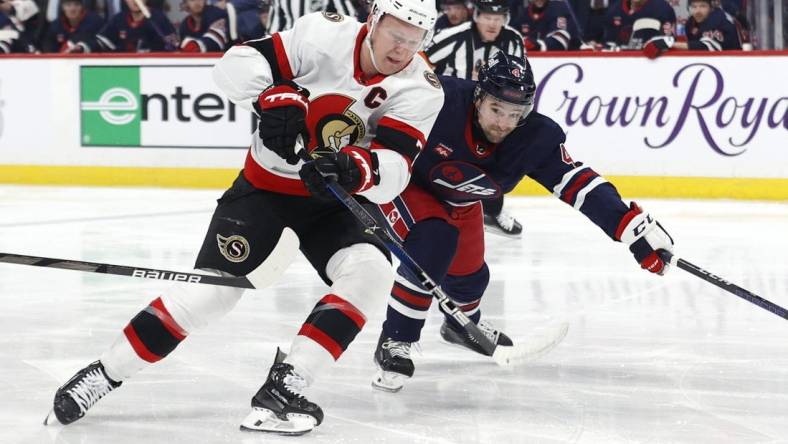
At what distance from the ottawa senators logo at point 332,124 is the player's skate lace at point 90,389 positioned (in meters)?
0.61

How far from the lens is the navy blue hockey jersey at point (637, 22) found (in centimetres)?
712

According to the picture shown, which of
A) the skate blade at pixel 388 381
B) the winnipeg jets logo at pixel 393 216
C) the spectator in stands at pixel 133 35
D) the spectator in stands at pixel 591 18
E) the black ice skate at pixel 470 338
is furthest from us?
the spectator in stands at pixel 133 35

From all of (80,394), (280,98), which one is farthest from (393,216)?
(80,394)

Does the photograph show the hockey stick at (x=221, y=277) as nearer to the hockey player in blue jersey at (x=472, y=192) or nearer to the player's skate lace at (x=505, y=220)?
the hockey player in blue jersey at (x=472, y=192)

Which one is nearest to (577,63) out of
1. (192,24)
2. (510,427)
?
(192,24)

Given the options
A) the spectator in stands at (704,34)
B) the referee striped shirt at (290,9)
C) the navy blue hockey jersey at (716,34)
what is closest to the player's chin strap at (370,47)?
the referee striped shirt at (290,9)

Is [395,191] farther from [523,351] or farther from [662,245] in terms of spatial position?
[662,245]

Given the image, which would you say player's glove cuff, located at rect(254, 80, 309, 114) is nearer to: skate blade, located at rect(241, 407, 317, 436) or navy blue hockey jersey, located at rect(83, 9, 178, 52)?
skate blade, located at rect(241, 407, 317, 436)

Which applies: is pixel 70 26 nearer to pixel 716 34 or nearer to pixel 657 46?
pixel 657 46

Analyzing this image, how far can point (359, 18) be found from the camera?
7266mm

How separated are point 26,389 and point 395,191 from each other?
2.91 feet

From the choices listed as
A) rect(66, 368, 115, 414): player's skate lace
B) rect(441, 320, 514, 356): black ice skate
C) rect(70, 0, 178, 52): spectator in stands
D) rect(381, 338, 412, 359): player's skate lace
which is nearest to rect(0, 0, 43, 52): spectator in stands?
rect(70, 0, 178, 52): spectator in stands

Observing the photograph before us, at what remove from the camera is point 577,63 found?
6.90 m

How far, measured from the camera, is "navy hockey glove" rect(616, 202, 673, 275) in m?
2.66
